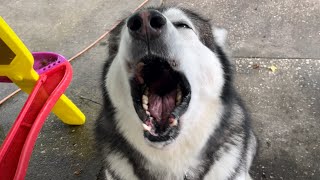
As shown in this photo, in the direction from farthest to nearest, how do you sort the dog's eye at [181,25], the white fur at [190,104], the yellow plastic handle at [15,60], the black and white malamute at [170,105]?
the yellow plastic handle at [15,60] < the dog's eye at [181,25] < the white fur at [190,104] < the black and white malamute at [170,105]

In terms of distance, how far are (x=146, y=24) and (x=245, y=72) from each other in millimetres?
2327

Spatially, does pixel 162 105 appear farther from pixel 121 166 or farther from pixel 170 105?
pixel 121 166

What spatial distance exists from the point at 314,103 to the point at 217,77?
1.68 m

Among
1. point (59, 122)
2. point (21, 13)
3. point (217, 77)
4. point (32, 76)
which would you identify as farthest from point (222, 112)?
point (21, 13)

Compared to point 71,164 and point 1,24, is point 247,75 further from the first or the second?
point 1,24

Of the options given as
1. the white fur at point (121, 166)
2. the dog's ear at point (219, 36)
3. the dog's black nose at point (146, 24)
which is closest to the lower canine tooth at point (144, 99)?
the dog's black nose at point (146, 24)

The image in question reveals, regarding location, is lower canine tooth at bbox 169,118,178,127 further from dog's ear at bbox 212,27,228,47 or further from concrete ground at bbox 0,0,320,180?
concrete ground at bbox 0,0,320,180

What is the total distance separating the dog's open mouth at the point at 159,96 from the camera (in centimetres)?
198

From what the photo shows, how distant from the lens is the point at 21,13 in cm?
534

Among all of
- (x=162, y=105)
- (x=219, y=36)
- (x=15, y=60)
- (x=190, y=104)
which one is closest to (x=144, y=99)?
(x=162, y=105)

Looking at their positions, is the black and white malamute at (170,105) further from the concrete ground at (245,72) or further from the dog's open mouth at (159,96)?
the concrete ground at (245,72)

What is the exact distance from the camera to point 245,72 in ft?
12.8

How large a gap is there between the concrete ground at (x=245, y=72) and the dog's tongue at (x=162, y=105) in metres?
1.28

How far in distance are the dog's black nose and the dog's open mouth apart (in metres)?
0.13
